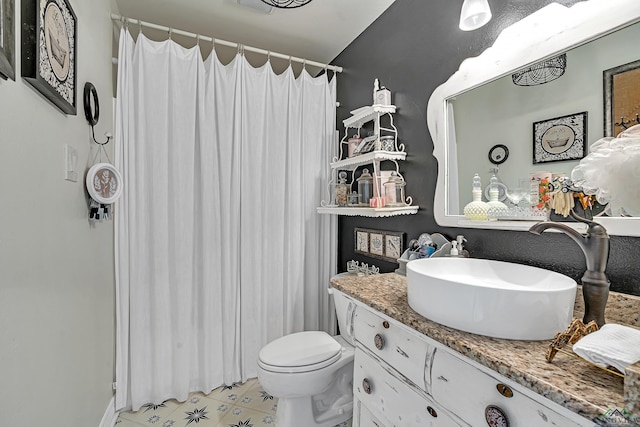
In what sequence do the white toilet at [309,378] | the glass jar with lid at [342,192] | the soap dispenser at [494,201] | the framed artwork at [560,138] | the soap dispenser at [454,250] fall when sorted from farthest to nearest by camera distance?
the glass jar with lid at [342,192], the white toilet at [309,378], the soap dispenser at [454,250], the soap dispenser at [494,201], the framed artwork at [560,138]

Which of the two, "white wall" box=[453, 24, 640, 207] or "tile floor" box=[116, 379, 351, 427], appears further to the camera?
"tile floor" box=[116, 379, 351, 427]

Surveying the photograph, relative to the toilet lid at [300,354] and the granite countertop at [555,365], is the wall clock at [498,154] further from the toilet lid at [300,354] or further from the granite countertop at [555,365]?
the toilet lid at [300,354]

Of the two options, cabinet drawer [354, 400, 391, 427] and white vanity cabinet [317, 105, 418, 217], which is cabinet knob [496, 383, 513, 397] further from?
white vanity cabinet [317, 105, 418, 217]

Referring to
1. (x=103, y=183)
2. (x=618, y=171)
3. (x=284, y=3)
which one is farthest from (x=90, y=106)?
(x=618, y=171)

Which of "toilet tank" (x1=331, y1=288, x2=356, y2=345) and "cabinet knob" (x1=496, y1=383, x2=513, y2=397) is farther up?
"cabinet knob" (x1=496, y1=383, x2=513, y2=397)

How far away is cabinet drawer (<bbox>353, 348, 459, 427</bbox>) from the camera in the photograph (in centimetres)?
86

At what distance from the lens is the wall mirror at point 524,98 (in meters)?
0.93

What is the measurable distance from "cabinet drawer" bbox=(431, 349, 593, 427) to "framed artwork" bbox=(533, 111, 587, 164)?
79 cm

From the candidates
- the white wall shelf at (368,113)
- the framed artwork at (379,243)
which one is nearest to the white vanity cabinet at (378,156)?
the white wall shelf at (368,113)

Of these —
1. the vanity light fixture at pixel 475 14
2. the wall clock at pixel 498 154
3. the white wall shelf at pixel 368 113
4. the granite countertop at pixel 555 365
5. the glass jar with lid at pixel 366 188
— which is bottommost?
the granite countertop at pixel 555 365

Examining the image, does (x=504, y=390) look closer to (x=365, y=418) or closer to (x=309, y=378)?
(x=365, y=418)

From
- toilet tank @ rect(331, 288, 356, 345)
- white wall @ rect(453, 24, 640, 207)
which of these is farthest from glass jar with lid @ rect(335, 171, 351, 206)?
white wall @ rect(453, 24, 640, 207)

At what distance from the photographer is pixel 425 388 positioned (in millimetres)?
870

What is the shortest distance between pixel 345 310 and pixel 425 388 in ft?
2.70
